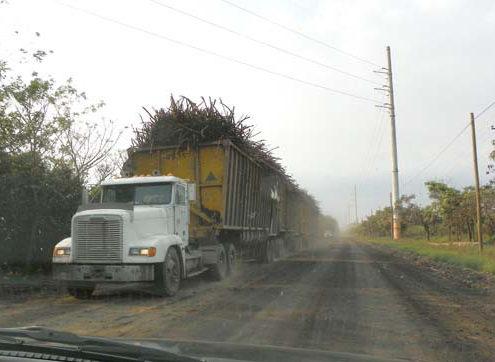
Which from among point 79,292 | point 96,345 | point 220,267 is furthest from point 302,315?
point 220,267

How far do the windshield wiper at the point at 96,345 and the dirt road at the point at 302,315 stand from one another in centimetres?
389

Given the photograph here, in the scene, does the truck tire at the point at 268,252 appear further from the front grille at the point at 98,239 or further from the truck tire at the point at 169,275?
the front grille at the point at 98,239

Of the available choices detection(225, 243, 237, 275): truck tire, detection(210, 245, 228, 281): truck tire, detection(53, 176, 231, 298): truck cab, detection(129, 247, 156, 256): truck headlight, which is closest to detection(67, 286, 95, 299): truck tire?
detection(53, 176, 231, 298): truck cab

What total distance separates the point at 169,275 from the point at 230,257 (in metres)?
4.91

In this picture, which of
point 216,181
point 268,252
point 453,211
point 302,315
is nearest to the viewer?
point 302,315

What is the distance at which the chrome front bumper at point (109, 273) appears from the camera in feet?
36.5

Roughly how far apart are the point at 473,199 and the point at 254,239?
25.1 m

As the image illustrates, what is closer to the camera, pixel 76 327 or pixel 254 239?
pixel 76 327

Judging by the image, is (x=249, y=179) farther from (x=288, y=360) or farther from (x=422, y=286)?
(x=288, y=360)

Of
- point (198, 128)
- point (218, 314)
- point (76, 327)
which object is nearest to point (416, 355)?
point (218, 314)

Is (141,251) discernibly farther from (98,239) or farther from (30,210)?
(30,210)

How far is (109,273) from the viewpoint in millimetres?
11180

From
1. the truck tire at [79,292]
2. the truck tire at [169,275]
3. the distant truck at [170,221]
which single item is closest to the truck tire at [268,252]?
the distant truck at [170,221]

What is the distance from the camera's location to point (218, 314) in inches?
366
